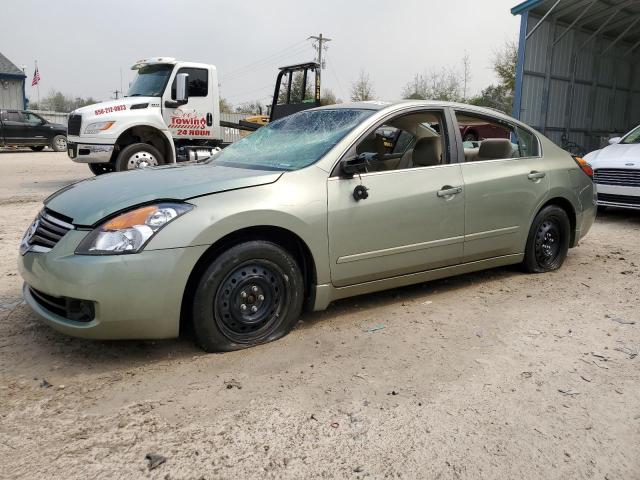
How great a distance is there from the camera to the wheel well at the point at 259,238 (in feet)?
10.3

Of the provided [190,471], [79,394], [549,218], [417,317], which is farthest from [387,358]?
[549,218]

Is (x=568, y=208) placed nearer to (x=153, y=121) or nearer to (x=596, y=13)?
(x=153, y=121)

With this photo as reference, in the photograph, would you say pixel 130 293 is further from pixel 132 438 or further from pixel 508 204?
pixel 508 204

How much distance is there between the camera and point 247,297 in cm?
327

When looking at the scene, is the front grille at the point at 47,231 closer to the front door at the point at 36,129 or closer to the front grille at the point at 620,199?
the front grille at the point at 620,199

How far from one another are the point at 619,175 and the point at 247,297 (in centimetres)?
676

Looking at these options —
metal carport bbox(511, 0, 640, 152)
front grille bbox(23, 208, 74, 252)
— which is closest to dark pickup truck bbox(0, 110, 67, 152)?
metal carport bbox(511, 0, 640, 152)

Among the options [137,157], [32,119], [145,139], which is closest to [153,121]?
[145,139]

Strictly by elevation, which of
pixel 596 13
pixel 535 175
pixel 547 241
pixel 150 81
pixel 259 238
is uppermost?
pixel 596 13

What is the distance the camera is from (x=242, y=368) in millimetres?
3092

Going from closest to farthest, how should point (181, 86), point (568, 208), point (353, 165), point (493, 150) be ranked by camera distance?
point (353, 165)
point (493, 150)
point (568, 208)
point (181, 86)

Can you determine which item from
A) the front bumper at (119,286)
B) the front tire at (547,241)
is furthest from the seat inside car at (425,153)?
the front bumper at (119,286)

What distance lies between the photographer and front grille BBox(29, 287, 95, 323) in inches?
116

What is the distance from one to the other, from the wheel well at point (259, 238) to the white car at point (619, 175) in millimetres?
6146
